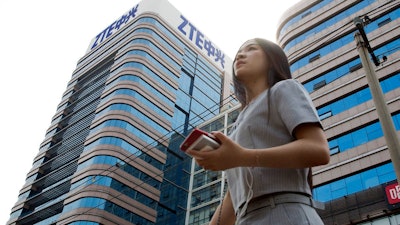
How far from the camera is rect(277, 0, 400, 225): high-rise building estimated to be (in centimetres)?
2425

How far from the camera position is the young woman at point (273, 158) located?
150 centimetres

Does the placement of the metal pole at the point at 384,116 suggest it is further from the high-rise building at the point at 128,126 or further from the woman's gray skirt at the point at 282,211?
the high-rise building at the point at 128,126

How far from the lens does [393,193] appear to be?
2288 cm

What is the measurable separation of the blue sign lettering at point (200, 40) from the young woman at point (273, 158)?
6182cm

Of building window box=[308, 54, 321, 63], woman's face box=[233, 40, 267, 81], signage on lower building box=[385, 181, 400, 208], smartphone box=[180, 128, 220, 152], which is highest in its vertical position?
building window box=[308, 54, 321, 63]

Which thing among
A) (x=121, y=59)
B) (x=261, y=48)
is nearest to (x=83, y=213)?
(x=121, y=59)

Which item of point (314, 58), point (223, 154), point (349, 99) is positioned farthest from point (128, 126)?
point (223, 154)

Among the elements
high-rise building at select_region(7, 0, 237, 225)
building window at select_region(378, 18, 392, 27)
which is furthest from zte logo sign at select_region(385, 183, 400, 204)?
high-rise building at select_region(7, 0, 237, 225)

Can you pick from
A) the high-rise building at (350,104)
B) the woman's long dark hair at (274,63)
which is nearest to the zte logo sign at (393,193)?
the high-rise building at (350,104)

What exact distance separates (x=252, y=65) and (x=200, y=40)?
6597 cm

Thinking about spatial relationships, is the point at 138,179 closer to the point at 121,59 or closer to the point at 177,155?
the point at 177,155

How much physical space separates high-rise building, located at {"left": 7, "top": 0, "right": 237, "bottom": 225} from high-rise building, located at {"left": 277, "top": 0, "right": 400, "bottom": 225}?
18188 mm

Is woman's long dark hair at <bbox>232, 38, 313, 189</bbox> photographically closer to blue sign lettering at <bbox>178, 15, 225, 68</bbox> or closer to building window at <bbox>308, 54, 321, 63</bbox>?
building window at <bbox>308, 54, 321, 63</bbox>

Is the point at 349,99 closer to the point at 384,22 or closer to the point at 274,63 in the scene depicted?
the point at 384,22
